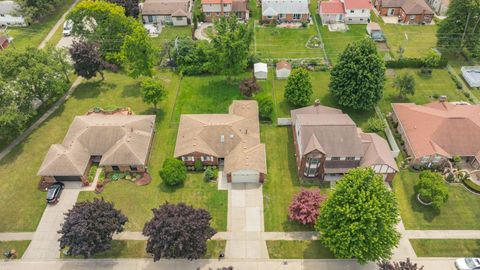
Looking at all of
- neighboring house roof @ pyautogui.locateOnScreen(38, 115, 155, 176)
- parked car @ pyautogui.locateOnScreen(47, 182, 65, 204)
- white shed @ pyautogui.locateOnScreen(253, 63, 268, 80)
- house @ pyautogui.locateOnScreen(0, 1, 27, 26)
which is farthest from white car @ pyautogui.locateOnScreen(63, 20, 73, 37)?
parked car @ pyautogui.locateOnScreen(47, 182, 65, 204)

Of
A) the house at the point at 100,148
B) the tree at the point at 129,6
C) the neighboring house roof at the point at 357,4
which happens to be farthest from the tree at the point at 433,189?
the tree at the point at 129,6

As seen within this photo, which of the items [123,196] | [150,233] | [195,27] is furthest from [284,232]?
[195,27]

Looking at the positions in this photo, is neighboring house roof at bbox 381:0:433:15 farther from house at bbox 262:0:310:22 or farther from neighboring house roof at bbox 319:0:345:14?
house at bbox 262:0:310:22

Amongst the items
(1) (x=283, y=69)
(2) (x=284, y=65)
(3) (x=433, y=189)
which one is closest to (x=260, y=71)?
(1) (x=283, y=69)

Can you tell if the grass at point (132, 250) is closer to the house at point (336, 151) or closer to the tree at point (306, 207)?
the tree at point (306, 207)

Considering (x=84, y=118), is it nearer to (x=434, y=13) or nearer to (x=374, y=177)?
(x=374, y=177)

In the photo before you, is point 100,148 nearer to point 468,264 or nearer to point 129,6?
point 129,6
